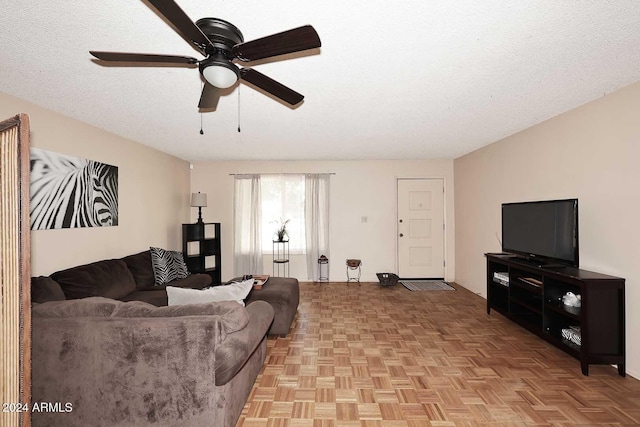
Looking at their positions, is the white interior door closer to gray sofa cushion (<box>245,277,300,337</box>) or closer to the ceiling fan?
gray sofa cushion (<box>245,277,300,337</box>)

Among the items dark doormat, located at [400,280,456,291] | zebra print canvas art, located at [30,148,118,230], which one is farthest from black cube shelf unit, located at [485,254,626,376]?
zebra print canvas art, located at [30,148,118,230]

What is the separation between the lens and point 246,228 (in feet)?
20.0

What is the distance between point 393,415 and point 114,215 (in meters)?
3.95

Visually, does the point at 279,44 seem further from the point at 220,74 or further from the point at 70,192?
the point at 70,192

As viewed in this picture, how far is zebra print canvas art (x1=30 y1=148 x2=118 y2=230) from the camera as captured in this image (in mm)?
2859

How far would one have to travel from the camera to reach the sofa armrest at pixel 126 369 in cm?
166

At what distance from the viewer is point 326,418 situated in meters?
2.03

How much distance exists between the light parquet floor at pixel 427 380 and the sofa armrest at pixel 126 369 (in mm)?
559

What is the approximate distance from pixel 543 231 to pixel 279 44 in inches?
131

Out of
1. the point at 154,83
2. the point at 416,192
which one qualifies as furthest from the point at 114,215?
the point at 416,192

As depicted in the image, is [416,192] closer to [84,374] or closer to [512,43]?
[512,43]

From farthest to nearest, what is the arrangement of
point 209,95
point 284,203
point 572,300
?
point 284,203 < point 572,300 < point 209,95

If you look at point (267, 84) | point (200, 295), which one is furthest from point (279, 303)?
point (267, 84)

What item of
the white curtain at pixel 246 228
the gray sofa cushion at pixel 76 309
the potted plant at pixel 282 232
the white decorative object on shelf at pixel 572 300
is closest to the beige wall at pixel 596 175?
the white decorative object on shelf at pixel 572 300
